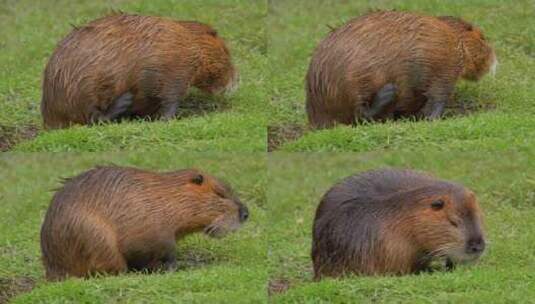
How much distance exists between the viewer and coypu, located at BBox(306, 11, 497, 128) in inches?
458

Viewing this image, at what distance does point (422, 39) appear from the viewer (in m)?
11.9

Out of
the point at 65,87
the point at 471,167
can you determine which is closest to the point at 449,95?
the point at 471,167

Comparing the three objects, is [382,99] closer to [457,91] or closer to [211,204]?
[457,91]

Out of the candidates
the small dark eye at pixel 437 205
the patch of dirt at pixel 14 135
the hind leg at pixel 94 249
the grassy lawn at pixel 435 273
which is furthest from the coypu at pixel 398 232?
the patch of dirt at pixel 14 135

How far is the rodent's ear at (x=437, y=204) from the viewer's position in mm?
Result: 10703

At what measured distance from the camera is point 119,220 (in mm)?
10719

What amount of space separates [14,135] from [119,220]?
7.40ft

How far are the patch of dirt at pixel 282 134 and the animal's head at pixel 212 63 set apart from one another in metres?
0.59

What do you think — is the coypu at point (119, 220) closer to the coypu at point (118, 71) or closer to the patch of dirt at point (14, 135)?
the coypu at point (118, 71)

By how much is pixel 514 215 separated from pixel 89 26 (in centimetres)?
391

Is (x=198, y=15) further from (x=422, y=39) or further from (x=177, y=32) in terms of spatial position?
(x=422, y=39)

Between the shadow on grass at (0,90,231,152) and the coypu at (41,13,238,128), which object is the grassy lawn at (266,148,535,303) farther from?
the coypu at (41,13,238,128)

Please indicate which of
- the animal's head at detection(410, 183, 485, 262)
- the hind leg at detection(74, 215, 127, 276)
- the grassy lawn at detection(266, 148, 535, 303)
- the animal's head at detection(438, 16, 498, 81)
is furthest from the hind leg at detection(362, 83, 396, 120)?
the hind leg at detection(74, 215, 127, 276)

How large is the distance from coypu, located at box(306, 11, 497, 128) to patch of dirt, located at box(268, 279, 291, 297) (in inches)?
58.2
